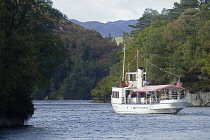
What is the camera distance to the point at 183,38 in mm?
127875

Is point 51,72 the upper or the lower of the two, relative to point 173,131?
upper

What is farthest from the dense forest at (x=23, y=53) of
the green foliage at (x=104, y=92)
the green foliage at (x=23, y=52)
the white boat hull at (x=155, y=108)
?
the green foliage at (x=104, y=92)

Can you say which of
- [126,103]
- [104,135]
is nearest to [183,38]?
[126,103]

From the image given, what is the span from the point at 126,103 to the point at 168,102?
8502 mm

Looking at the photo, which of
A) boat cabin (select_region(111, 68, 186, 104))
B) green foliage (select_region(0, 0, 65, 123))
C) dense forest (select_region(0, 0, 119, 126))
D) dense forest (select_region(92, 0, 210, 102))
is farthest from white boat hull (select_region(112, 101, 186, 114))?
dense forest (select_region(92, 0, 210, 102))

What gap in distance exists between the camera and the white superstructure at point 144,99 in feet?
225

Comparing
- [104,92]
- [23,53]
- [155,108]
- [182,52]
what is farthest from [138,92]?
[104,92]

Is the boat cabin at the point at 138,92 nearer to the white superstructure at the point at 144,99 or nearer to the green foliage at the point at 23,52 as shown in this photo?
the white superstructure at the point at 144,99

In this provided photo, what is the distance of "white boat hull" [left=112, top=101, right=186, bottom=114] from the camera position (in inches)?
2694

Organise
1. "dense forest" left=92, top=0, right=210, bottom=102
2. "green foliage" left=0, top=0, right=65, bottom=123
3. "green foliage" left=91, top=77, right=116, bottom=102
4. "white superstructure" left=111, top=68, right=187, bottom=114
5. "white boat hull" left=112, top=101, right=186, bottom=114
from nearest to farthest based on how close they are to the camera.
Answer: "green foliage" left=0, top=0, right=65, bottom=123 → "white boat hull" left=112, top=101, right=186, bottom=114 → "white superstructure" left=111, top=68, right=187, bottom=114 → "dense forest" left=92, top=0, right=210, bottom=102 → "green foliage" left=91, top=77, right=116, bottom=102

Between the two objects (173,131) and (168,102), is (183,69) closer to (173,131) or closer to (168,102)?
(168,102)

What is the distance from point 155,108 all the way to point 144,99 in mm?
2551

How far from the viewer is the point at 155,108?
2736 inches

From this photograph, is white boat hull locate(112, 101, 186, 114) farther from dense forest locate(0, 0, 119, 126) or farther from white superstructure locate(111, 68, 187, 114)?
dense forest locate(0, 0, 119, 126)
